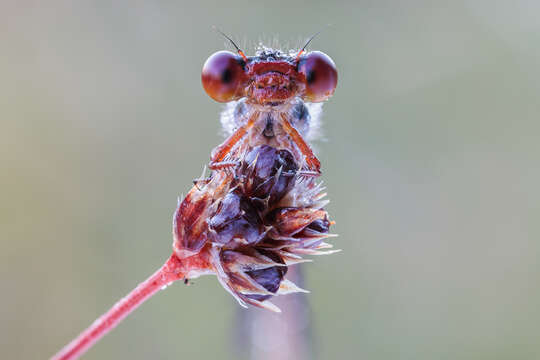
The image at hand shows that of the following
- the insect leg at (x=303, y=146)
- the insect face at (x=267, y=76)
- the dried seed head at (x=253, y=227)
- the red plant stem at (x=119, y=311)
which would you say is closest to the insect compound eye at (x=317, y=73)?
the insect face at (x=267, y=76)

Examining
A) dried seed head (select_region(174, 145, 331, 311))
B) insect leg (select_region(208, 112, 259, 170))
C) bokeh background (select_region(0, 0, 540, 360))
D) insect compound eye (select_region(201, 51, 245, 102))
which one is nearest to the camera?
dried seed head (select_region(174, 145, 331, 311))

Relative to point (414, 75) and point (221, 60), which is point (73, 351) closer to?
point (221, 60)

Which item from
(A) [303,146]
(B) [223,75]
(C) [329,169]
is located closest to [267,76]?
(B) [223,75]

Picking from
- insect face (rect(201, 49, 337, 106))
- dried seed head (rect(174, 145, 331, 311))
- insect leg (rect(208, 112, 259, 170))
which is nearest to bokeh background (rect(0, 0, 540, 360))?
insect leg (rect(208, 112, 259, 170))

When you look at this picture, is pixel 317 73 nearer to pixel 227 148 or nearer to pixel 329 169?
pixel 227 148

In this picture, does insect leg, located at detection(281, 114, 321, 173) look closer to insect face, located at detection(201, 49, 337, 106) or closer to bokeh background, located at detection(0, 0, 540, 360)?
insect face, located at detection(201, 49, 337, 106)

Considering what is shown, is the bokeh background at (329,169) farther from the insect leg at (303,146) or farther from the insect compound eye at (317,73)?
the insect compound eye at (317,73)
